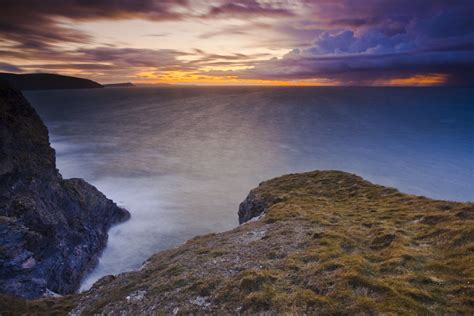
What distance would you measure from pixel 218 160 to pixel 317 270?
296 ft

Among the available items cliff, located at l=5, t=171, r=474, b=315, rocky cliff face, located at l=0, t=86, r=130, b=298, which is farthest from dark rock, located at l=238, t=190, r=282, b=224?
rocky cliff face, located at l=0, t=86, r=130, b=298

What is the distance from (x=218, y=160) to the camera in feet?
356

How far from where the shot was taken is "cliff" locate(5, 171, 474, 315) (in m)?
16.1

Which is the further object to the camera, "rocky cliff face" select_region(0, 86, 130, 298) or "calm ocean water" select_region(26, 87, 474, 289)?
"calm ocean water" select_region(26, 87, 474, 289)

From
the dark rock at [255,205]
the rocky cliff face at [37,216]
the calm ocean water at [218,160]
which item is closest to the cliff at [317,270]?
the dark rock at [255,205]

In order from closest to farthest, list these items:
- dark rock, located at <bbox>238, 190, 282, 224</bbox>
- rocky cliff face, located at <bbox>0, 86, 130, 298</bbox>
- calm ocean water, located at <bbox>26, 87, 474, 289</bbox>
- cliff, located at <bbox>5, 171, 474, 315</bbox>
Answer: cliff, located at <bbox>5, 171, 474, 315</bbox> → rocky cliff face, located at <bbox>0, 86, 130, 298</bbox> → dark rock, located at <bbox>238, 190, 282, 224</bbox> → calm ocean water, located at <bbox>26, 87, 474, 289</bbox>

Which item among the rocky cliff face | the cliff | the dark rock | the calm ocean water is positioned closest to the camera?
the cliff

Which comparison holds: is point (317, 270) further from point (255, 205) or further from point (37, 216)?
point (37, 216)

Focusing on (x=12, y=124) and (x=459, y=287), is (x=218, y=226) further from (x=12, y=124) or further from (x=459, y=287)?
(x=459, y=287)

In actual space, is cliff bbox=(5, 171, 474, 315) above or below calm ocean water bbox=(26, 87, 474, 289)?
above

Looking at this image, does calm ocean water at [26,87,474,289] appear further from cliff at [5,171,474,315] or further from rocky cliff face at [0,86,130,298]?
cliff at [5,171,474,315]

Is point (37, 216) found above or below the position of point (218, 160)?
above

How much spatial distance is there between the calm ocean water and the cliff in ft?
72.5

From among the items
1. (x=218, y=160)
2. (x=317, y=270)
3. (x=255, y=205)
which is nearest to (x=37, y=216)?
(x=255, y=205)
